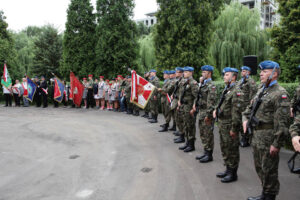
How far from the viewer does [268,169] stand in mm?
3531

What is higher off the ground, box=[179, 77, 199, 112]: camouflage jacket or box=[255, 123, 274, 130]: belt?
box=[179, 77, 199, 112]: camouflage jacket

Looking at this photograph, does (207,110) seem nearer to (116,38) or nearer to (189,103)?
(189,103)

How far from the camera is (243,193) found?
420 cm

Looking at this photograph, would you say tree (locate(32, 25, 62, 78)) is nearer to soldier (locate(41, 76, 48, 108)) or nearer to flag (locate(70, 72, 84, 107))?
soldier (locate(41, 76, 48, 108))

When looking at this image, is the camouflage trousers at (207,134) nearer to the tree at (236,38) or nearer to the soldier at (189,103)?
the soldier at (189,103)

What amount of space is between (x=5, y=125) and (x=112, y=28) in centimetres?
996

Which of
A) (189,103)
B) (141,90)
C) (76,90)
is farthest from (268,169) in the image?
(76,90)

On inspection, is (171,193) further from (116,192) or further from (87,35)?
(87,35)

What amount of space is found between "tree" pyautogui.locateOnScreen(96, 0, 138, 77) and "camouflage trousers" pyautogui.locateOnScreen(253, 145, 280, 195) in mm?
14591

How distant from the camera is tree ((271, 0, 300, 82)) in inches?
487

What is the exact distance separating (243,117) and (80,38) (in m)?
17.8

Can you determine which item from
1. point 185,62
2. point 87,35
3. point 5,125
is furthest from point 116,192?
point 87,35

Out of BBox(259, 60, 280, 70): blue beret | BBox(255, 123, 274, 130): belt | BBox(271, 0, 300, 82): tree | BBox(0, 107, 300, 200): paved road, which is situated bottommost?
BBox(0, 107, 300, 200): paved road

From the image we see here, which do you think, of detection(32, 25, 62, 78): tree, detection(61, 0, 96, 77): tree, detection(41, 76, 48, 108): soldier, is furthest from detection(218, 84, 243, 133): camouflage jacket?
detection(32, 25, 62, 78): tree
